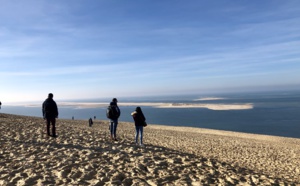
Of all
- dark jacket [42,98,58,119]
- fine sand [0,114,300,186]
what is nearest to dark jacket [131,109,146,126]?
fine sand [0,114,300,186]

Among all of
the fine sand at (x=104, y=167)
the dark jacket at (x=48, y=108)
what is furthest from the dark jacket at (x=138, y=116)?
the dark jacket at (x=48, y=108)

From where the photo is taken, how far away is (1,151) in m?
9.59

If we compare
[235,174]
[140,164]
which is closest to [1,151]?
[140,164]

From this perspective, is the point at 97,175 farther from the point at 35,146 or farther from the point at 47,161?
the point at 35,146

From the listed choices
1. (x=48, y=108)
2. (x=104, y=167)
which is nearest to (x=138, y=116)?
(x=104, y=167)

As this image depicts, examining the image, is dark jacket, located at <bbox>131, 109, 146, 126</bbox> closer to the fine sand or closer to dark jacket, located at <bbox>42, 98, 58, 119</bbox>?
the fine sand

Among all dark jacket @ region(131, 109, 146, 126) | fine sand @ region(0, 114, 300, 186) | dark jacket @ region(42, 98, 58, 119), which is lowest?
fine sand @ region(0, 114, 300, 186)

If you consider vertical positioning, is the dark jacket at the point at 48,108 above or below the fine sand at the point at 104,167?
above

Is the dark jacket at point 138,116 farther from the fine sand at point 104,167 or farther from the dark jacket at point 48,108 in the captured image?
the dark jacket at point 48,108

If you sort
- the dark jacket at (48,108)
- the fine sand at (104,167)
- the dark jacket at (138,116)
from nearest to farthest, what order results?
1. the fine sand at (104,167)
2. the dark jacket at (138,116)
3. the dark jacket at (48,108)

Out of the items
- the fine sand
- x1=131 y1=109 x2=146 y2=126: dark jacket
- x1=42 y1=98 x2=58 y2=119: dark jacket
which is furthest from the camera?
x1=42 y1=98 x2=58 y2=119: dark jacket

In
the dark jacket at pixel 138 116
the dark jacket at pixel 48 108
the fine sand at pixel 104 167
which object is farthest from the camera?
the dark jacket at pixel 48 108

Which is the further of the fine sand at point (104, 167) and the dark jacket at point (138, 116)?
the dark jacket at point (138, 116)

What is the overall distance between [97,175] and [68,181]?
2.85 feet
